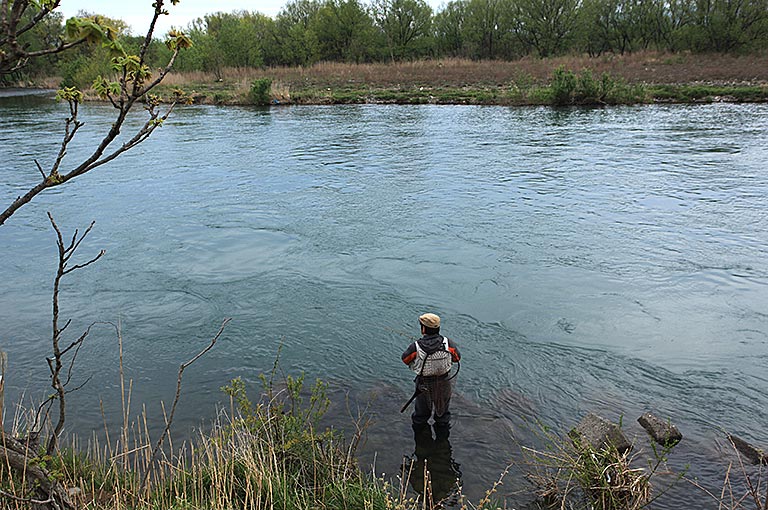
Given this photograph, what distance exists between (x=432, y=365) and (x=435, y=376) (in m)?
0.16

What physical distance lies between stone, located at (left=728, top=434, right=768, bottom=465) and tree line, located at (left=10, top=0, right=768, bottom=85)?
172 feet

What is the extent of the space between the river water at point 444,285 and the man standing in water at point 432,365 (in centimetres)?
39

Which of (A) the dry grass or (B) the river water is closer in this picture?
(B) the river water

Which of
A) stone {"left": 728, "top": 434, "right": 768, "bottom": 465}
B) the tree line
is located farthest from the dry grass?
stone {"left": 728, "top": 434, "right": 768, "bottom": 465}

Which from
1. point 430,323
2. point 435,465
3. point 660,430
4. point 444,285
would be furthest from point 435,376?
point 444,285

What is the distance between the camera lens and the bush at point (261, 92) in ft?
122

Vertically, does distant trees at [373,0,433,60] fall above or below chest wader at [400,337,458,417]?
above

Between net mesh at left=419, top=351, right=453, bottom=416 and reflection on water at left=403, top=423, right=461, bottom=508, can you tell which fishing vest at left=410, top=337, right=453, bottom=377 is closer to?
net mesh at left=419, top=351, right=453, bottom=416

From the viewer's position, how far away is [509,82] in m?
41.5

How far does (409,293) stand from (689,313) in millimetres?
4043

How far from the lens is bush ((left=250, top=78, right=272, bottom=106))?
37188mm

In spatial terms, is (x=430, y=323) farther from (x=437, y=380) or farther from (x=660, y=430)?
(x=660, y=430)

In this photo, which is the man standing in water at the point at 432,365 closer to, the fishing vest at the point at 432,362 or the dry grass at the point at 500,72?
the fishing vest at the point at 432,362

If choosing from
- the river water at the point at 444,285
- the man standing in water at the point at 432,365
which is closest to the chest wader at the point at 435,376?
the man standing in water at the point at 432,365
